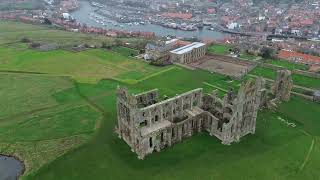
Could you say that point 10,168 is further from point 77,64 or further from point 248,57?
point 248,57

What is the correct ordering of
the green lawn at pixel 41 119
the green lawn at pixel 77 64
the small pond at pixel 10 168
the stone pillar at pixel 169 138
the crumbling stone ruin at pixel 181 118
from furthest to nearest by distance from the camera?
the green lawn at pixel 77 64, the green lawn at pixel 41 119, the stone pillar at pixel 169 138, the crumbling stone ruin at pixel 181 118, the small pond at pixel 10 168

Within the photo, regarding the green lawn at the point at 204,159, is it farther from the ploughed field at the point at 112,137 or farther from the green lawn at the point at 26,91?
the green lawn at the point at 26,91

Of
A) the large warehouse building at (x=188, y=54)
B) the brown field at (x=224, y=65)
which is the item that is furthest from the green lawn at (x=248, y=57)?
the large warehouse building at (x=188, y=54)

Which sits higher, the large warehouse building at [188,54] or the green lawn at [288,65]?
the large warehouse building at [188,54]

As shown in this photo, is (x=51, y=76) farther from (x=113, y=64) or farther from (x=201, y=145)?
(x=201, y=145)

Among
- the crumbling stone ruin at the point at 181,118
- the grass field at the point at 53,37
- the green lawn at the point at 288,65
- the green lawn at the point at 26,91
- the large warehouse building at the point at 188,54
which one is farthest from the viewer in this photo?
the grass field at the point at 53,37

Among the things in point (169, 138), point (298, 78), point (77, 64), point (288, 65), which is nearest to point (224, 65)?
point (288, 65)
